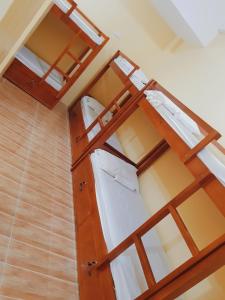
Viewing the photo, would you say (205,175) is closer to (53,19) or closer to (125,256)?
(125,256)

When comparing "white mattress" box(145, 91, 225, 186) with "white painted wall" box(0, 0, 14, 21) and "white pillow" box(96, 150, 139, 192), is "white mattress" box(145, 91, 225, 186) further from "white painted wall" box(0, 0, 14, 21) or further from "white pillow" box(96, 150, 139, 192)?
"white painted wall" box(0, 0, 14, 21)

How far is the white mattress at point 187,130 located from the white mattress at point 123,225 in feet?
2.46

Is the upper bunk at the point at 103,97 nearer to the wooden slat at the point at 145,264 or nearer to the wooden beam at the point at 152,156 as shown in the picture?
the wooden beam at the point at 152,156

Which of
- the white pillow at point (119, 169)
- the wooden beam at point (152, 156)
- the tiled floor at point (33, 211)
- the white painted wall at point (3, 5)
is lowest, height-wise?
the tiled floor at point (33, 211)

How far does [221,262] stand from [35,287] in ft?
3.11

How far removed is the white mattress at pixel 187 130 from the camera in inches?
62.5

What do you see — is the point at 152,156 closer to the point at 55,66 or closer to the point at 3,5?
the point at 55,66

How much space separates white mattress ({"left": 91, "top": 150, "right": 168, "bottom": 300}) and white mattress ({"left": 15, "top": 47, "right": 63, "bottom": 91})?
4.65 ft

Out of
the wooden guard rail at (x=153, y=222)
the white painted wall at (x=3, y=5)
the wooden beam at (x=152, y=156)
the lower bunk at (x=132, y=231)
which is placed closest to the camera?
the white painted wall at (x=3, y=5)

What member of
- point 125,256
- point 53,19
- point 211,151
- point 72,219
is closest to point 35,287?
point 125,256

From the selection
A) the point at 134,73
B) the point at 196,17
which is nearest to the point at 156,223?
the point at 134,73

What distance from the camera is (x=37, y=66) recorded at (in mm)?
3627

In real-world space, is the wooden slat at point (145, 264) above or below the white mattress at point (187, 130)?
below

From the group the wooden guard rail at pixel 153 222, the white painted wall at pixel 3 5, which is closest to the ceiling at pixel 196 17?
the wooden guard rail at pixel 153 222
